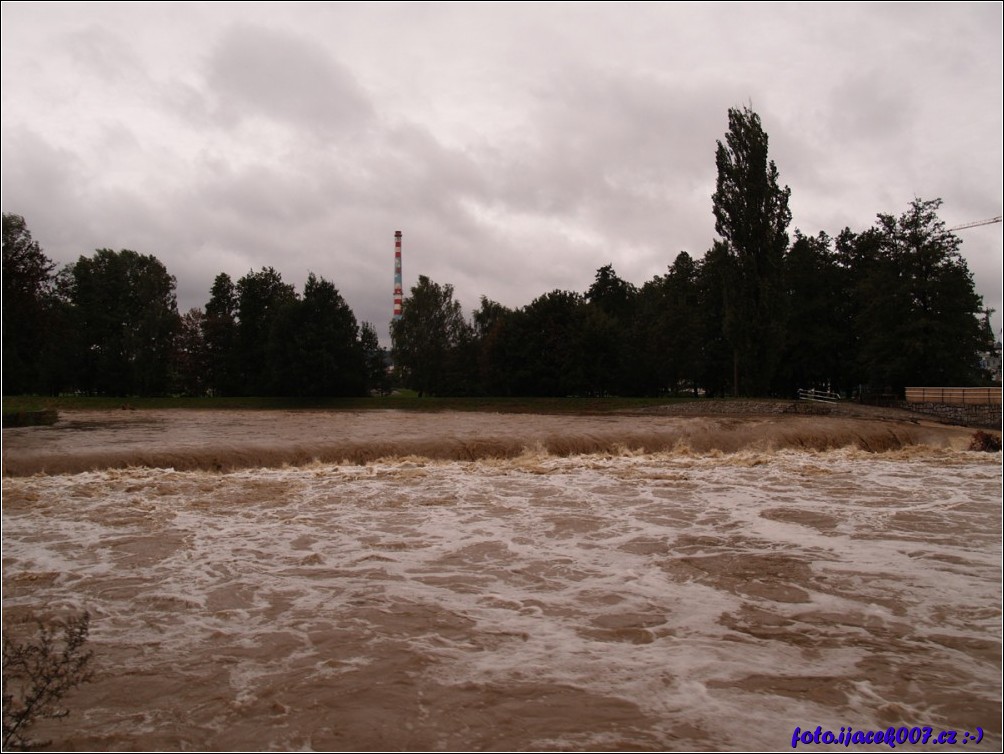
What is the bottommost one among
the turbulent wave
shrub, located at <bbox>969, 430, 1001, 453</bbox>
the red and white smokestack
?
shrub, located at <bbox>969, 430, 1001, 453</bbox>

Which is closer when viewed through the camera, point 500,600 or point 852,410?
point 500,600

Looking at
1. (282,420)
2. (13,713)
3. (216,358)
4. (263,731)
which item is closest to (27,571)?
(13,713)

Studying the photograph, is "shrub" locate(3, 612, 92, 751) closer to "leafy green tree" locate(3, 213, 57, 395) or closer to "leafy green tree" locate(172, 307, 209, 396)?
"leafy green tree" locate(3, 213, 57, 395)

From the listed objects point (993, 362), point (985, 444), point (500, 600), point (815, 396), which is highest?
point (993, 362)

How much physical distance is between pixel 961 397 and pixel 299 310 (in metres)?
37.2

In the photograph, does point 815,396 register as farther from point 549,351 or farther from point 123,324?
point 123,324

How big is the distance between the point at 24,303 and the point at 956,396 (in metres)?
36.4

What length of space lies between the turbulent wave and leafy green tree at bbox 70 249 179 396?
5.91 meters

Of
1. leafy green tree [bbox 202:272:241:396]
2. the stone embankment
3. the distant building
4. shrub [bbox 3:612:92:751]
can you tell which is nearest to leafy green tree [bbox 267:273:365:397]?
leafy green tree [bbox 202:272:241:396]

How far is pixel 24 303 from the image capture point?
16.0 metres

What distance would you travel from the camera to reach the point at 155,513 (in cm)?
1102

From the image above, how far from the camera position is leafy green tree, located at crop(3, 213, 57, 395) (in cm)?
1231

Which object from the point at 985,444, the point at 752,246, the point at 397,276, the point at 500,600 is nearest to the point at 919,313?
the point at 752,246

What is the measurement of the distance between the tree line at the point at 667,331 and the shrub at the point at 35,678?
25698 millimetres
